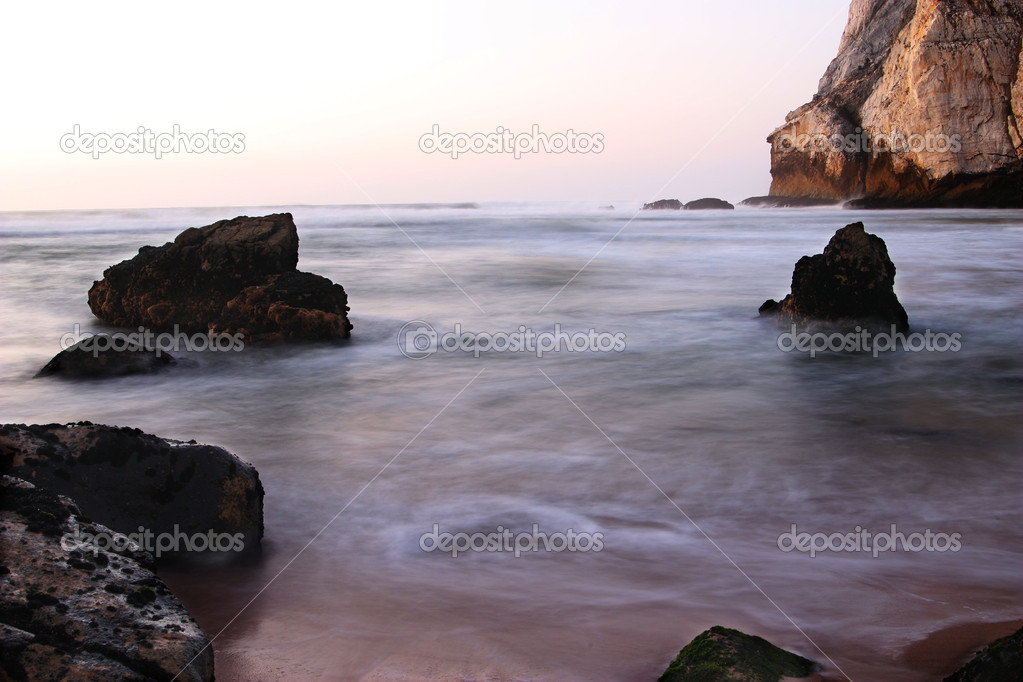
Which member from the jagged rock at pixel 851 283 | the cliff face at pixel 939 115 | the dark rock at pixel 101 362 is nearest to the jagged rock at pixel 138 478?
the dark rock at pixel 101 362

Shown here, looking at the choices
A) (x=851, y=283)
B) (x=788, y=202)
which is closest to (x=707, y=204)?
(x=788, y=202)

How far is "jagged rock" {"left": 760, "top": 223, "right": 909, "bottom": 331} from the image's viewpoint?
8.42m

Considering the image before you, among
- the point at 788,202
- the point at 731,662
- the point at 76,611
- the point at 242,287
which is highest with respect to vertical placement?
the point at 788,202

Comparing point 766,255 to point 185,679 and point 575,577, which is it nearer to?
point 575,577

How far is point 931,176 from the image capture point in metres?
33.1

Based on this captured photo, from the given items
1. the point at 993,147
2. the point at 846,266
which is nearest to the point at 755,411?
the point at 846,266

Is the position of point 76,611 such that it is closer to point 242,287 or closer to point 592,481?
point 592,481

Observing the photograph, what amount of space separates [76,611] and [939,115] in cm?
3611

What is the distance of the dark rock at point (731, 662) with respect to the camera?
2.45 metres

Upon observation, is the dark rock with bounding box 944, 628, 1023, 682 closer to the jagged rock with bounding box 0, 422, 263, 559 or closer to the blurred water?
the blurred water

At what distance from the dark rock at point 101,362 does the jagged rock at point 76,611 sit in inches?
193

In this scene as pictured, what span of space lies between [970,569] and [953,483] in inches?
50.0

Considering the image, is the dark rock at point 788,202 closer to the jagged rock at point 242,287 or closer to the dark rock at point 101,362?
the jagged rock at point 242,287

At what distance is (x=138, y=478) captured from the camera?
3.42m
